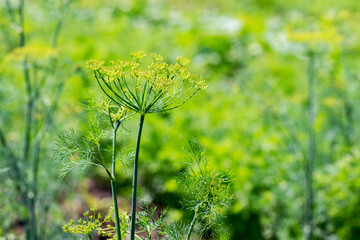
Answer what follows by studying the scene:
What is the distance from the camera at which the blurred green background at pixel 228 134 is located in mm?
2668

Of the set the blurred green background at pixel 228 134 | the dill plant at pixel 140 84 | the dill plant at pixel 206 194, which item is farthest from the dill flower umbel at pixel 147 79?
the blurred green background at pixel 228 134

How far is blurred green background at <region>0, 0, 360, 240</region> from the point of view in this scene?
8.75 ft

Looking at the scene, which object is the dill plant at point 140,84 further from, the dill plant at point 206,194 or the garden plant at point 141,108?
the dill plant at point 206,194

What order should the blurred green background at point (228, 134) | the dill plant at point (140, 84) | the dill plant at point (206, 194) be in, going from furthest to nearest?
the blurred green background at point (228, 134) < the dill plant at point (206, 194) < the dill plant at point (140, 84)

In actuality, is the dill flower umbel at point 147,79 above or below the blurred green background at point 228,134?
below

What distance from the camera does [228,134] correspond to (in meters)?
4.14

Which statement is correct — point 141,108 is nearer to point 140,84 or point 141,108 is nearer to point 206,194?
point 140,84

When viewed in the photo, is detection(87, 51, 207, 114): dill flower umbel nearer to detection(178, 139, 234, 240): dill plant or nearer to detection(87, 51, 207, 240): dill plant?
detection(87, 51, 207, 240): dill plant

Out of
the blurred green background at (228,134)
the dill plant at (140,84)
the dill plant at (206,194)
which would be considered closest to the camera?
the dill plant at (140,84)

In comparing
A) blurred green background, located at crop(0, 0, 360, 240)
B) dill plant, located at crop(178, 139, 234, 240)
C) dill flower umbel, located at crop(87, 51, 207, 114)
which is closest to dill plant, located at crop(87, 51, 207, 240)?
dill flower umbel, located at crop(87, 51, 207, 114)

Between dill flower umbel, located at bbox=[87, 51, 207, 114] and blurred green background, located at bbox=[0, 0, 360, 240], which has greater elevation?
blurred green background, located at bbox=[0, 0, 360, 240]

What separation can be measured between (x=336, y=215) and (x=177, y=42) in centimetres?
531

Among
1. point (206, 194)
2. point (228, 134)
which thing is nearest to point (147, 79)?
point (206, 194)

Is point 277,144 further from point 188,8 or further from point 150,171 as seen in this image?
point 188,8
